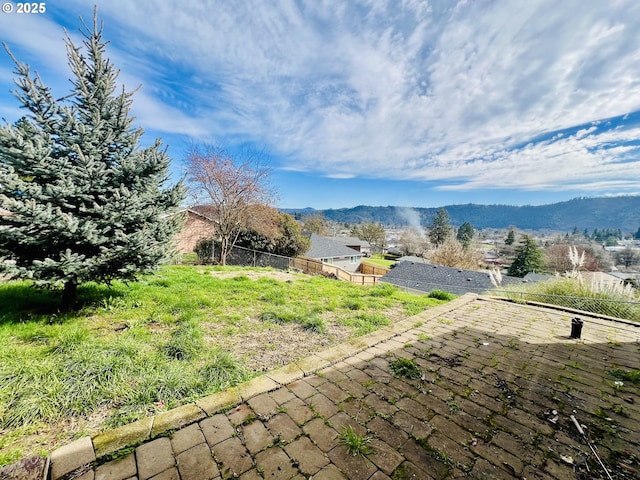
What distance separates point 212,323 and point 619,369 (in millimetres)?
5047

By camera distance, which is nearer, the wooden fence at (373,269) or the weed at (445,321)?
the weed at (445,321)

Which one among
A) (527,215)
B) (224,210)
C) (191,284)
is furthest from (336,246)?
(527,215)

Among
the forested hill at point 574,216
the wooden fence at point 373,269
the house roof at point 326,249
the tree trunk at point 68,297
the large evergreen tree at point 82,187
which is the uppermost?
the forested hill at point 574,216

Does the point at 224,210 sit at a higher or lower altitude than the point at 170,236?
higher

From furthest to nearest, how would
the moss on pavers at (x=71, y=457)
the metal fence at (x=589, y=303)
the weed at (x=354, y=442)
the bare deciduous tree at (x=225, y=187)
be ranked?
the bare deciduous tree at (x=225, y=187), the metal fence at (x=589, y=303), the weed at (x=354, y=442), the moss on pavers at (x=71, y=457)

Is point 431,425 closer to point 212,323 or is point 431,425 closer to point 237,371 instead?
point 237,371

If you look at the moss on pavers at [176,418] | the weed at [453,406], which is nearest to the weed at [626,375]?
the weed at [453,406]

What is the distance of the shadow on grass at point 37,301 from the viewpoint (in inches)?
136

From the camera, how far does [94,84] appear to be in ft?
12.1

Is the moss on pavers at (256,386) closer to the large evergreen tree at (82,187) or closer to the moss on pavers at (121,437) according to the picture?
the moss on pavers at (121,437)

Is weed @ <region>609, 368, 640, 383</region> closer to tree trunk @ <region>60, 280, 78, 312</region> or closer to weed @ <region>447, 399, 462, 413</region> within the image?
weed @ <region>447, 399, 462, 413</region>

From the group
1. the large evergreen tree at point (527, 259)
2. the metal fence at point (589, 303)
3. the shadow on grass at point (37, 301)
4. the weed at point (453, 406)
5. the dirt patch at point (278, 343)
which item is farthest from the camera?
the large evergreen tree at point (527, 259)

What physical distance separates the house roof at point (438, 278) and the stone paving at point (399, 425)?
13.1m

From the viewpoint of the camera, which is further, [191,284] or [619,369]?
[191,284]
